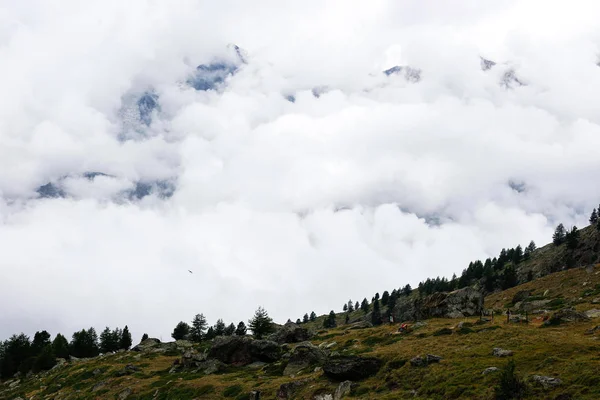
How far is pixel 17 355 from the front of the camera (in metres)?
124

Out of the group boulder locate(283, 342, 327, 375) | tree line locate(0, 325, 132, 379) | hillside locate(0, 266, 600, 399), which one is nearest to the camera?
hillside locate(0, 266, 600, 399)

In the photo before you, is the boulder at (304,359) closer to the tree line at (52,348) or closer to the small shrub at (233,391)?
the small shrub at (233,391)

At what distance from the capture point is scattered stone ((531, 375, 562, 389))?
24984 millimetres

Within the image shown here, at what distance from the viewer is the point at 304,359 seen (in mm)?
50062

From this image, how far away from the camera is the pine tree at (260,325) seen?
84.4 meters

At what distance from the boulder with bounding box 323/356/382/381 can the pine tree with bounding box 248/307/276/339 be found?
153ft

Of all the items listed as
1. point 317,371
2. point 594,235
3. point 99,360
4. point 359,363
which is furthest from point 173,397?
point 594,235

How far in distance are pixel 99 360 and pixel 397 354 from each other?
79588mm

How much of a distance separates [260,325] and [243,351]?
22897 mm

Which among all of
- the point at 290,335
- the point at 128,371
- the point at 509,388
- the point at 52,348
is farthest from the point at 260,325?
the point at 52,348

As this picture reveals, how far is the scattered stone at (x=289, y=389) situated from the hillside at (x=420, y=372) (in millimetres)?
132

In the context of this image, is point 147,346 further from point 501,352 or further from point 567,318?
point 567,318

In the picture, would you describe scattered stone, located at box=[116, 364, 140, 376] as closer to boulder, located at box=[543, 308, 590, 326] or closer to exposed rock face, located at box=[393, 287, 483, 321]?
exposed rock face, located at box=[393, 287, 483, 321]

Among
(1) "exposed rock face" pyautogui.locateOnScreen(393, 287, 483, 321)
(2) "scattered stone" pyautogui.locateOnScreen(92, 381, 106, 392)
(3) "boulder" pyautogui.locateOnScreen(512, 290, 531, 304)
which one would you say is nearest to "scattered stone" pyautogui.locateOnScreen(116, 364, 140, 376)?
(2) "scattered stone" pyautogui.locateOnScreen(92, 381, 106, 392)
